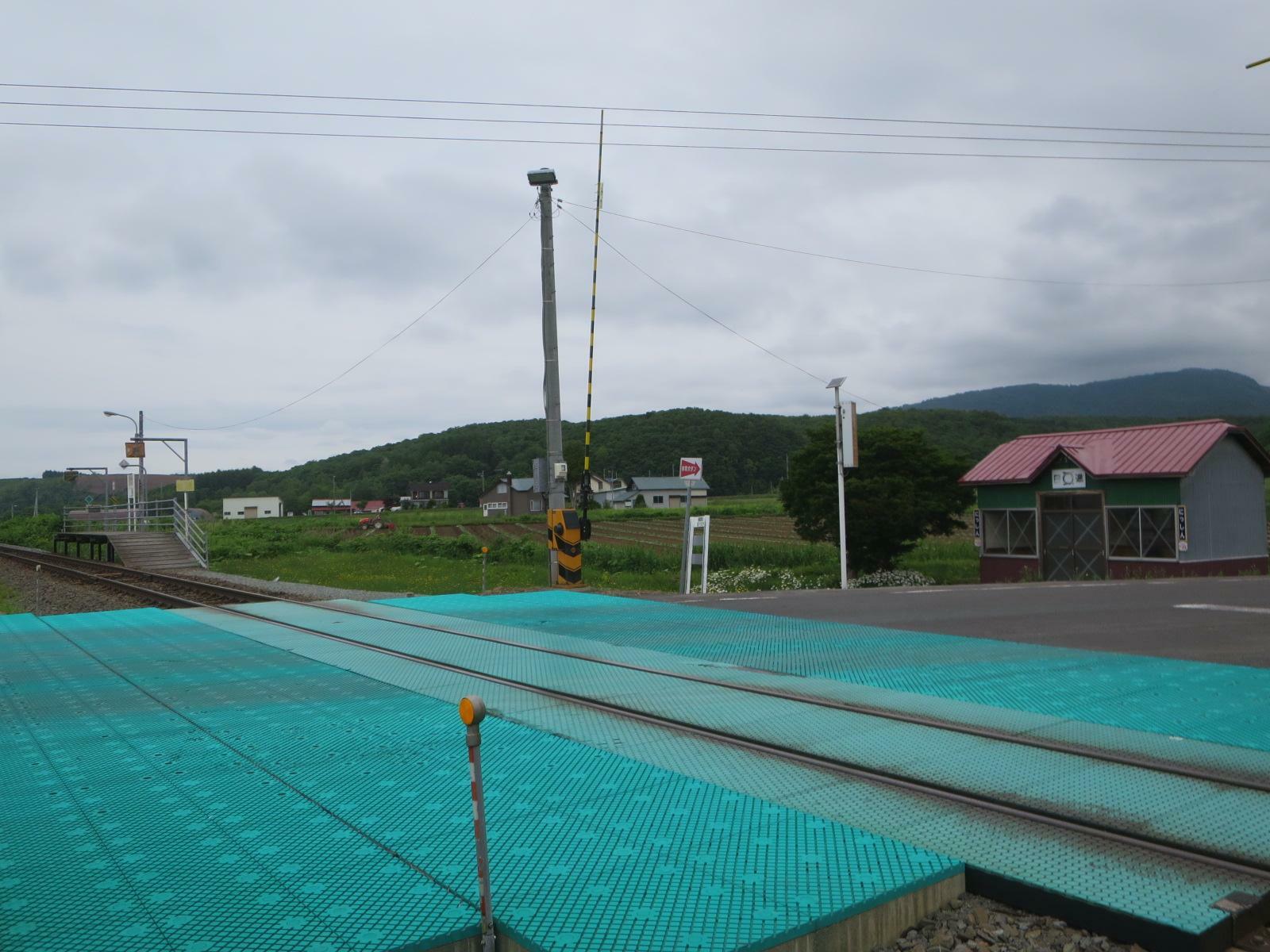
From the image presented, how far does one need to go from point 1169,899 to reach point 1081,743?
6.42 ft

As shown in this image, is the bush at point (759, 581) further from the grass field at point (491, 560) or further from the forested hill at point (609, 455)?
the forested hill at point (609, 455)

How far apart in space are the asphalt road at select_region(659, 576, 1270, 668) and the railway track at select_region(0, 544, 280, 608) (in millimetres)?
8145

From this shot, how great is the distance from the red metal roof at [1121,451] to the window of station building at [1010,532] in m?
1.10

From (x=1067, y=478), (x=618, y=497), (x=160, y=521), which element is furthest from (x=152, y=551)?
(x=618, y=497)

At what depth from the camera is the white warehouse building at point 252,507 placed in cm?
10238

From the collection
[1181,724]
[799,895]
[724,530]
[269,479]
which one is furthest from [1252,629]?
[269,479]

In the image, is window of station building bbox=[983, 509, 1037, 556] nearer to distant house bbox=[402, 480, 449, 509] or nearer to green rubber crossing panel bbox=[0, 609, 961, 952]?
Answer: green rubber crossing panel bbox=[0, 609, 961, 952]

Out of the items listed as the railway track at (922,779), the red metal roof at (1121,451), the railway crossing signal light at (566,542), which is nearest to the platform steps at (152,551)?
the railway crossing signal light at (566,542)

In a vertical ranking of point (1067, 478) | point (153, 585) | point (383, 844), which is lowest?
point (153, 585)

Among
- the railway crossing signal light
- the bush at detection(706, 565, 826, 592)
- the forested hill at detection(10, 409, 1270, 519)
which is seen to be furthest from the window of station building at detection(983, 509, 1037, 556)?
the forested hill at detection(10, 409, 1270, 519)

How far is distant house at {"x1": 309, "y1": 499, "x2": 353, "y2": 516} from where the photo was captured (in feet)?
400

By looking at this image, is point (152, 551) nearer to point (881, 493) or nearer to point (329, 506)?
point (881, 493)

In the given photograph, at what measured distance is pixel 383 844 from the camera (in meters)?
3.69

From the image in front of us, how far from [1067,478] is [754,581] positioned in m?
9.01
